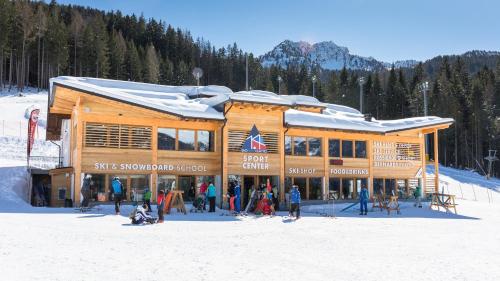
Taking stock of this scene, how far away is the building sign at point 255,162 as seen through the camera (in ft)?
72.1

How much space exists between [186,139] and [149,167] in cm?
221

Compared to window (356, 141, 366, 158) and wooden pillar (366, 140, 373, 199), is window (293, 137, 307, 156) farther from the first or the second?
wooden pillar (366, 140, 373, 199)

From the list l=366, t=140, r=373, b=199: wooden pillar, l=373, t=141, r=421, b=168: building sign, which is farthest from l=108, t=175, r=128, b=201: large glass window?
l=373, t=141, r=421, b=168: building sign

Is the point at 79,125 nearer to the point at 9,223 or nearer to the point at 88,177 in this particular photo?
the point at 88,177

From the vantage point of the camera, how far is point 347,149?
85.0 ft

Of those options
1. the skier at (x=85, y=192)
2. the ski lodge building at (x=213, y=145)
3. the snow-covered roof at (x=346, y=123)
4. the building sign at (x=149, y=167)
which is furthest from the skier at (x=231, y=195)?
the skier at (x=85, y=192)

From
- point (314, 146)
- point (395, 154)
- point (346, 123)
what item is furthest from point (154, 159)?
point (395, 154)

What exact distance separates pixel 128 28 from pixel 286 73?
3386 cm

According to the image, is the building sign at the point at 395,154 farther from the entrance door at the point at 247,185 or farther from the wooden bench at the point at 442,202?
the entrance door at the point at 247,185

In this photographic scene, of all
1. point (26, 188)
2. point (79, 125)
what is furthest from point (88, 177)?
point (26, 188)

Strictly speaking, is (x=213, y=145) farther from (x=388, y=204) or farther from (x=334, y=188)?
(x=388, y=204)

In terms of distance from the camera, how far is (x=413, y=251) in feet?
36.2

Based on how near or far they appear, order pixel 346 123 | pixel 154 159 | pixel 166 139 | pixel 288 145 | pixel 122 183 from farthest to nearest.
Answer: pixel 346 123, pixel 288 145, pixel 166 139, pixel 154 159, pixel 122 183

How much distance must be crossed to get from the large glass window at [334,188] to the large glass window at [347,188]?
1.31ft
